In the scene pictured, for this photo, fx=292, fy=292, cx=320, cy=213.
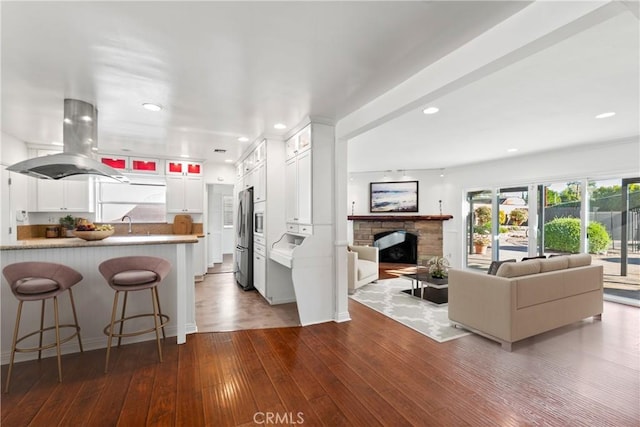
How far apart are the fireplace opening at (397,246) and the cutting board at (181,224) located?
14.9 ft

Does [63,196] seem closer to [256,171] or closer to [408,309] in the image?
[256,171]

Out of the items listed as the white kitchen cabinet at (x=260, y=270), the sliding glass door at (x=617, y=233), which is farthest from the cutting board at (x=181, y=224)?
the sliding glass door at (x=617, y=233)

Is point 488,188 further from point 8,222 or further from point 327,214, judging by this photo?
point 8,222

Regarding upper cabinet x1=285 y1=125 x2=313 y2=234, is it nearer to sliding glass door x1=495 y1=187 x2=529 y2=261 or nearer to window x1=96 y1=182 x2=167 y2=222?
window x1=96 y1=182 x2=167 y2=222

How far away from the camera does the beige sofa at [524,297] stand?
283cm

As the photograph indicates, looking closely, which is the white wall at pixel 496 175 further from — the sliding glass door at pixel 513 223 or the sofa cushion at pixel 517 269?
the sofa cushion at pixel 517 269

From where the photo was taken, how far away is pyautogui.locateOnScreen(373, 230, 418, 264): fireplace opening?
757cm

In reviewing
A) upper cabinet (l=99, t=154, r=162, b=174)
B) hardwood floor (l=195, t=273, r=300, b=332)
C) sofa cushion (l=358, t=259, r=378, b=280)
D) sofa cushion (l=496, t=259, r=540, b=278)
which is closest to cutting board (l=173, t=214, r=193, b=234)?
upper cabinet (l=99, t=154, r=162, b=174)

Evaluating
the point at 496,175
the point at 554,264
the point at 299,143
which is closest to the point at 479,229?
the point at 496,175

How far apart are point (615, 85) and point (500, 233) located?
422cm

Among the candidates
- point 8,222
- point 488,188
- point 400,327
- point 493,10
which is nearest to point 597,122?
point 488,188

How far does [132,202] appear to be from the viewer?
18.3 feet

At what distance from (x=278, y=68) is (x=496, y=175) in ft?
18.5
